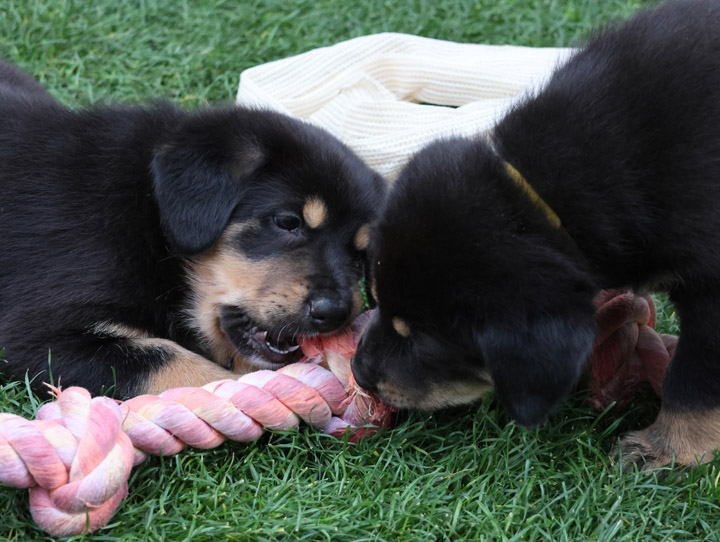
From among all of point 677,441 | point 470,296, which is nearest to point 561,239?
point 470,296

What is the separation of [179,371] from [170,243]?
0.44 m

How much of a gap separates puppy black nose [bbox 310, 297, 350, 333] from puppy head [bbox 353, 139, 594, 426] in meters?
0.29

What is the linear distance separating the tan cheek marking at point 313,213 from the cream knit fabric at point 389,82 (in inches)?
37.0

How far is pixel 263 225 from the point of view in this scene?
2996 mm

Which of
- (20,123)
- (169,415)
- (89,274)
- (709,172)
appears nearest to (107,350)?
(89,274)

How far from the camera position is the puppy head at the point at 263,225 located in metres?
2.88

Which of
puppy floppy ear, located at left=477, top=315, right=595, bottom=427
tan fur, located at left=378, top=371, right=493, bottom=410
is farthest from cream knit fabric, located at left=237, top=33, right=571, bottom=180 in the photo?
puppy floppy ear, located at left=477, top=315, right=595, bottom=427

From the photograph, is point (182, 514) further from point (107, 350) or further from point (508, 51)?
point (508, 51)

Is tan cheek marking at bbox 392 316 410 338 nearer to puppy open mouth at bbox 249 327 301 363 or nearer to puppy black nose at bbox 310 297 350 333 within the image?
puppy black nose at bbox 310 297 350 333

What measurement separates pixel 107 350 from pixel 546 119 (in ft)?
5.17

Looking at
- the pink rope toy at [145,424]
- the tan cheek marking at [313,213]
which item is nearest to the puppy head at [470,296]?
the pink rope toy at [145,424]

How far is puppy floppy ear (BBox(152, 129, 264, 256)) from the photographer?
2.87 meters

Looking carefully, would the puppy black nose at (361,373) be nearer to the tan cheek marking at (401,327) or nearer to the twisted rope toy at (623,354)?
the tan cheek marking at (401,327)

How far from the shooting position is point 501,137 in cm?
254
